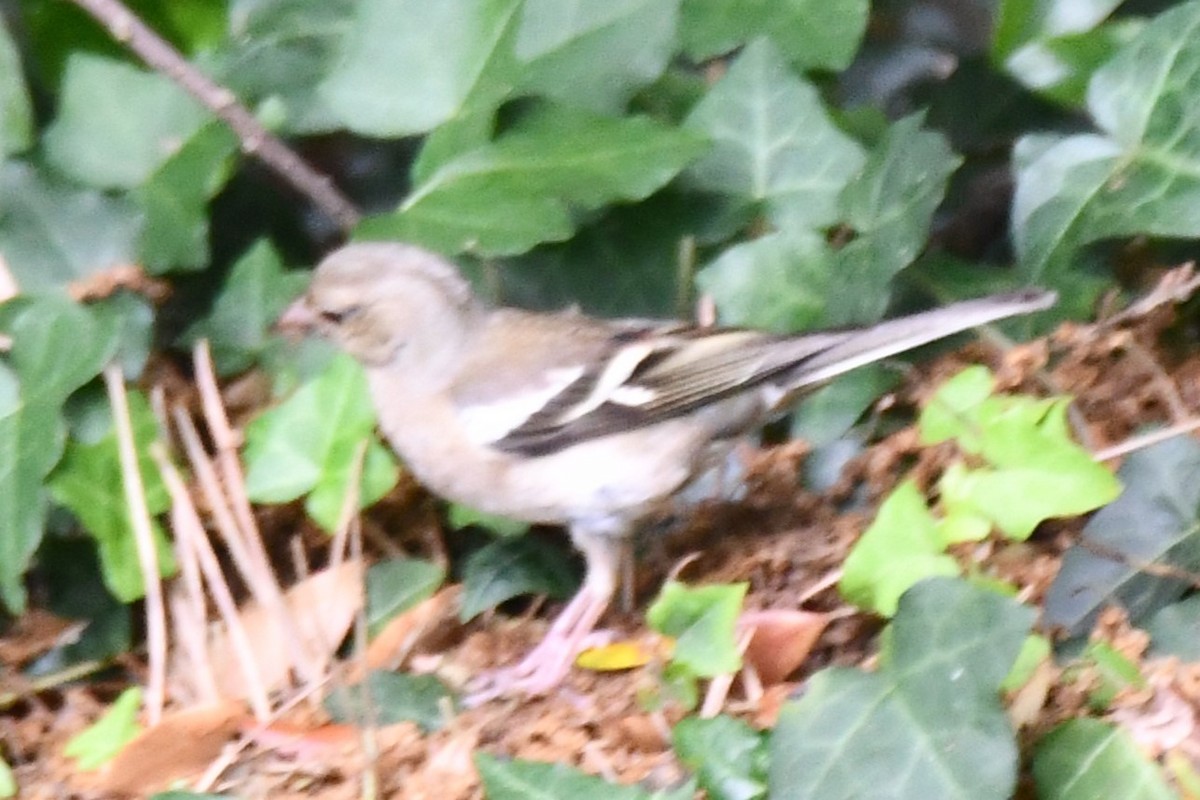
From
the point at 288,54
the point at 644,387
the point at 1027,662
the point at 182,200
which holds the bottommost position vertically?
the point at 1027,662

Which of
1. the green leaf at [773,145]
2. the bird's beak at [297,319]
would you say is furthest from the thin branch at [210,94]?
the green leaf at [773,145]

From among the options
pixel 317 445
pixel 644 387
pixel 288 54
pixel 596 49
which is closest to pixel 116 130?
pixel 288 54

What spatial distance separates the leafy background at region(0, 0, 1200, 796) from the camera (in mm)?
1264

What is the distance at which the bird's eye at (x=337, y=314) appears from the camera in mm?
1420

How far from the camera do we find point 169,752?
3.76ft

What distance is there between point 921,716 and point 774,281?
61 centimetres

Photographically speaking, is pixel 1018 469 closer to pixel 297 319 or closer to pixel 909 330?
pixel 909 330

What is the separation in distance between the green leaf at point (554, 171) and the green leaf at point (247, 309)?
263mm

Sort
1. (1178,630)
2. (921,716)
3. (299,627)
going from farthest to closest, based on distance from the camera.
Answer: (299,627) → (1178,630) → (921,716)

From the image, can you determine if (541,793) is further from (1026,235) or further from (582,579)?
(1026,235)

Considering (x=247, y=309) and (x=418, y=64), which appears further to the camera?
(x=247, y=309)

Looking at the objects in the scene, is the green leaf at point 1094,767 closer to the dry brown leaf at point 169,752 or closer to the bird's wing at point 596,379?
the bird's wing at point 596,379

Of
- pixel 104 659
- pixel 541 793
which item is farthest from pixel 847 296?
pixel 104 659

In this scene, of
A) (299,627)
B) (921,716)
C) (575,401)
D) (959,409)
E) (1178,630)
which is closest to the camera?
(921,716)
